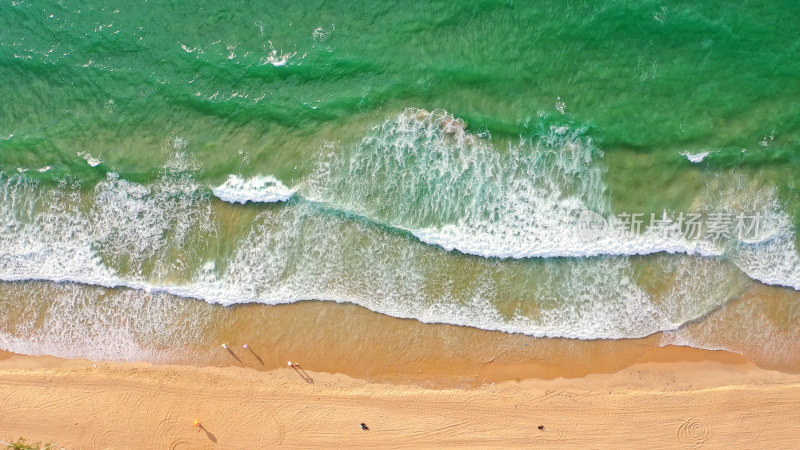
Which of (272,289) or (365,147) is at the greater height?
(365,147)

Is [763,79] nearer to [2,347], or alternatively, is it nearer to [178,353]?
[178,353]

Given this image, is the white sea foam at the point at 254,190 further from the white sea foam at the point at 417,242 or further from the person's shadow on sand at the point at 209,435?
the person's shadow on sand at the point at 209,435

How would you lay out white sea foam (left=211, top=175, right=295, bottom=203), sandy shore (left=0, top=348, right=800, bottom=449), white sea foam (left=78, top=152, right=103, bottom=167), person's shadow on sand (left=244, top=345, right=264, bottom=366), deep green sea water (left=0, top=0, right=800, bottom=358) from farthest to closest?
white sea foam (left=78, top=152, right=103, bottom=167) < white sea foam (left=211, top=175, right=295, bottom=203) < deep green sea water (left=0, top=0, right=800, bottom=358) < person's shadow on sand (left=244, top=345, right=264, bottom=366) < sandy shore (left=0, top=348, right=800, bottom=449)

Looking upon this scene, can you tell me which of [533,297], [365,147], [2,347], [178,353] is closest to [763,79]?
[533,297]

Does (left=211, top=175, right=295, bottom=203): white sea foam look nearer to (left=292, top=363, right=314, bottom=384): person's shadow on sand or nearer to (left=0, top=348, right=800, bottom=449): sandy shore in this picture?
(left=292, top=363, right=314, bottom=384): person's shadow on sand

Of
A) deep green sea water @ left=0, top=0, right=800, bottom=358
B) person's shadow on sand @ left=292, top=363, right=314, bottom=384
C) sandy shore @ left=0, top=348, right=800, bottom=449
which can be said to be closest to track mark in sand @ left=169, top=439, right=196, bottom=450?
sandy shore @ left=0, top=348, right=800, bottom=449

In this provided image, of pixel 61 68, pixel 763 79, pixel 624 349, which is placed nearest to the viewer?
pixel 624 349
